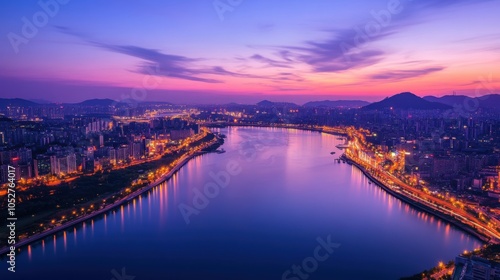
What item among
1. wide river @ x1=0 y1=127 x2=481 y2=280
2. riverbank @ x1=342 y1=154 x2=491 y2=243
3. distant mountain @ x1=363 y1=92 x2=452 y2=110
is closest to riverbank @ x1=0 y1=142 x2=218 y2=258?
wide river @ x1=0 y1=127 x2=481 y2=280

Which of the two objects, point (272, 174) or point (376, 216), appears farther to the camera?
point (272, 174)

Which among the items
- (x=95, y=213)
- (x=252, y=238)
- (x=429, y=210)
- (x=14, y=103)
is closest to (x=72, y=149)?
(x=95, y=213)

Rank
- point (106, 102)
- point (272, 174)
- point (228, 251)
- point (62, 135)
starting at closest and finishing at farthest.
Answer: point (228, 251) < point (272, 174) < point (62, 135) < point (106, 102)

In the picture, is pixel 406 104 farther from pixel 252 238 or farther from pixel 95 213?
pixel 95 213

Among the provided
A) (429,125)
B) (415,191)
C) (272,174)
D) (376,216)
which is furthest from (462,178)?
(429,125)

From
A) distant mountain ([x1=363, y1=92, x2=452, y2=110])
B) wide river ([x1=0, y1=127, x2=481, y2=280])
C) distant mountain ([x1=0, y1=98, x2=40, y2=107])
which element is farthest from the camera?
distant mountain ([x1=363, y1=92, x2=452, y2=110])

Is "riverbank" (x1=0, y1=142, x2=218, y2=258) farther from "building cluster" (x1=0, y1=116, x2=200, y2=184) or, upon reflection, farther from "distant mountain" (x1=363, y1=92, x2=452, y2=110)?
"distant mountain" (x1=363, y1=92, x2=452, y2=110)

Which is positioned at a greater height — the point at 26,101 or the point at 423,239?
the point at 26,101

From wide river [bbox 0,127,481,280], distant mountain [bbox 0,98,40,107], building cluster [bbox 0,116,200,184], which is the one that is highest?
distant mountain [bbox 0,98,40,107]

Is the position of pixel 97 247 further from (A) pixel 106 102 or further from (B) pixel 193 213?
(A) pixel 106 102
